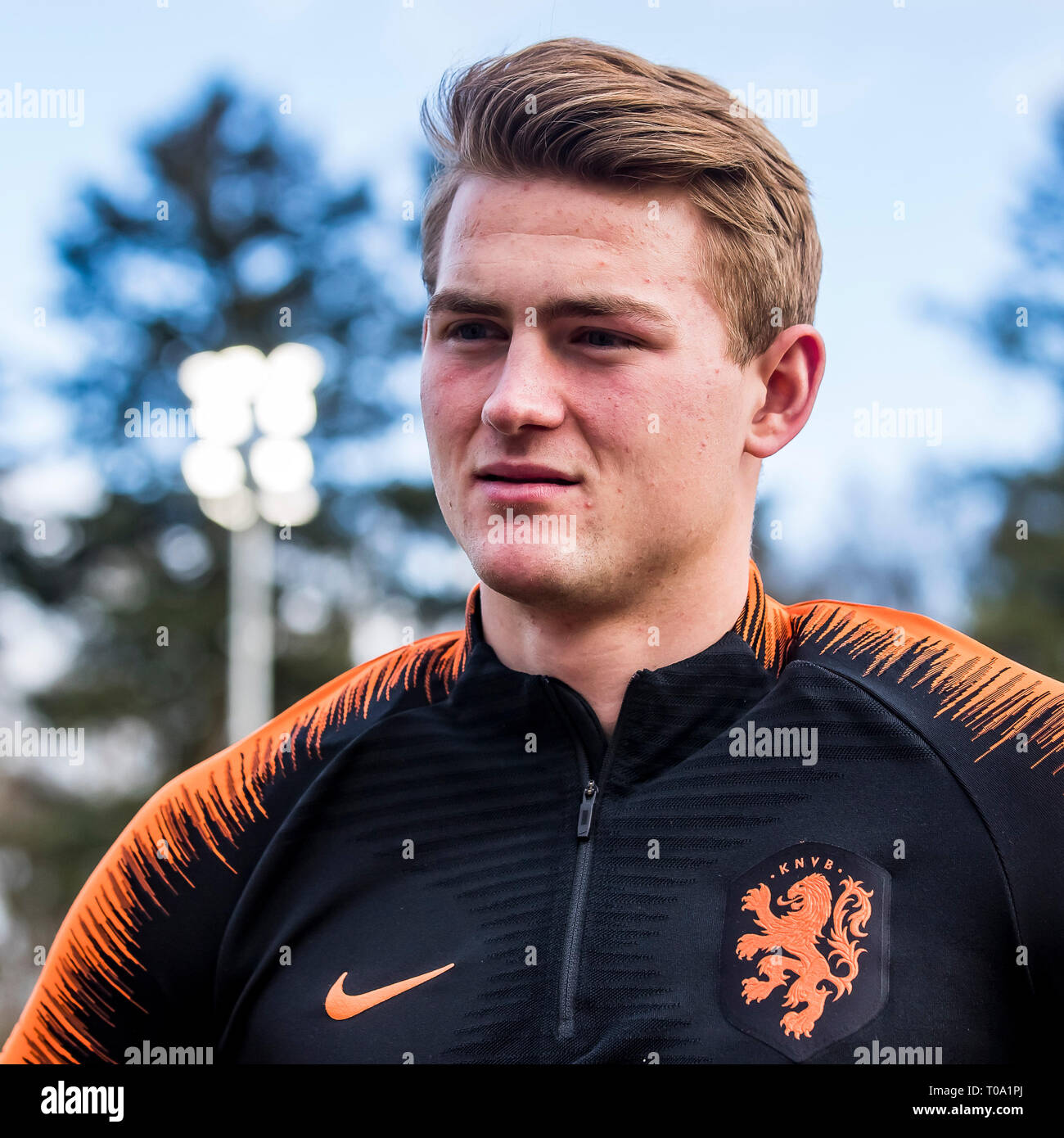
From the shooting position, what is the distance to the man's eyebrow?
80.8 inches

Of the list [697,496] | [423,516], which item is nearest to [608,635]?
[697,496]

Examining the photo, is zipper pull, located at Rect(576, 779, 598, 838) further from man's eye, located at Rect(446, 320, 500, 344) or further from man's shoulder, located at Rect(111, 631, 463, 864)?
man's eye, located at Rect(446, 320, 500, 344)

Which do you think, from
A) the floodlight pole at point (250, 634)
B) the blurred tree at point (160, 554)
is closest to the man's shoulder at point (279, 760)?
the floodlight pole at point (250, 634)

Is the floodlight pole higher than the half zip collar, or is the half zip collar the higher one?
the floodlight pole

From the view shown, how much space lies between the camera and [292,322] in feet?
46.2

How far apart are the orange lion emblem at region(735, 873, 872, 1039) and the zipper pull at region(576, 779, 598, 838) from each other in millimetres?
299

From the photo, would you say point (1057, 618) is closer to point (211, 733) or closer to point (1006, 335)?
point (1006, 335)

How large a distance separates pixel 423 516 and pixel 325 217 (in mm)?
4418

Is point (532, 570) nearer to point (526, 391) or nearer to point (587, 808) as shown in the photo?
point (526, 391)

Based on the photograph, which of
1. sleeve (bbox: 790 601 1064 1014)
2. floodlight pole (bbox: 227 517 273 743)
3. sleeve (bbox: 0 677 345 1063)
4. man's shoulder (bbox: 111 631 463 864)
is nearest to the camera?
sleeve (bbox: 790 601 1064 1014)

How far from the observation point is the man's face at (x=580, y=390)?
6.77 feet

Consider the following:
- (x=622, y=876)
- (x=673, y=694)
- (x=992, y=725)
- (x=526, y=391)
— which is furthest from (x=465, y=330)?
(x=992, y=725)

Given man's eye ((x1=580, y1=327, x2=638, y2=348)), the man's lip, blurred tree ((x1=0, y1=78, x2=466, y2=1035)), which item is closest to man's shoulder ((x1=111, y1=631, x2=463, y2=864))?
the man's lip

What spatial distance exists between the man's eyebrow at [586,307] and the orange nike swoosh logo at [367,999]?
1.16 m
